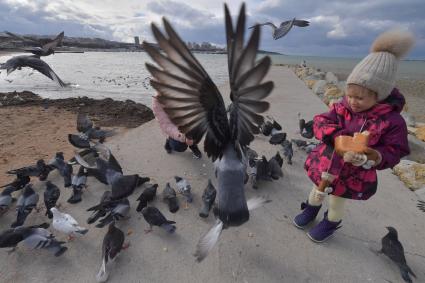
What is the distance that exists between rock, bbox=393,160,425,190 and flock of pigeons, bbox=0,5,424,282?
57 centimetres

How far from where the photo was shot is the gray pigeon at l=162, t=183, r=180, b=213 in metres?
3.20

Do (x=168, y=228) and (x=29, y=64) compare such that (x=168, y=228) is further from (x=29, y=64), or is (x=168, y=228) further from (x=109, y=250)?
(x=29, y=64)

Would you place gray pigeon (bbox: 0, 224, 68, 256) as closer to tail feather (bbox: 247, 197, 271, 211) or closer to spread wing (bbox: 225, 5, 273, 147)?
tail feather (bbox: 247, 197, 271, 211)

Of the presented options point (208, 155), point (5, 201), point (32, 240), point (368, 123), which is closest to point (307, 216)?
point (368, 123)

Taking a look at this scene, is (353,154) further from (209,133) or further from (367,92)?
(209,133)

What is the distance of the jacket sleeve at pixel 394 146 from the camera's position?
2094 mm

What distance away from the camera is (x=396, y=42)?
2057 mm

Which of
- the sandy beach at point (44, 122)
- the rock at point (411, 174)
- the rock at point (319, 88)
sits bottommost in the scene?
the rock at point (319, 88)

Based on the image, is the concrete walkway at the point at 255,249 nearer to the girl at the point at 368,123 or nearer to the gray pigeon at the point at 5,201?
the gray pigeon at the point at 5,201

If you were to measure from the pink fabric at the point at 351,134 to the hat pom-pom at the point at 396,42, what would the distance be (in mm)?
304

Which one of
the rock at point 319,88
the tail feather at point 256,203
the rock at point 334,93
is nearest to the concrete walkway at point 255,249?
the tail feather at point 256,203

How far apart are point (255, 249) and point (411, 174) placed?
2.95m

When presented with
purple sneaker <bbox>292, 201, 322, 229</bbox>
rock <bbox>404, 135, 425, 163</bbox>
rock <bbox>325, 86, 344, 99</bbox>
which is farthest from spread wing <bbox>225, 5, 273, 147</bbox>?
rock <bbox>325, 86, 344, 99</bbox>

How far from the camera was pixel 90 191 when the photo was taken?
11.6ft
